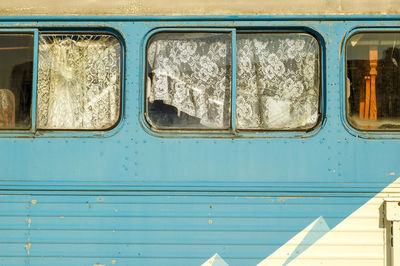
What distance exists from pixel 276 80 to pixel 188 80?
0.64 meters

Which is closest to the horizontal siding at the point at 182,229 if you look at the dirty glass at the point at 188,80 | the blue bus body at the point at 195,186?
the blue bus body at the point at 195,186

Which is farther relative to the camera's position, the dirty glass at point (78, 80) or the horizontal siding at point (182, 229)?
the dirty glass at point (78, 80)

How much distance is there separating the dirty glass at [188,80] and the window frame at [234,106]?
34mm

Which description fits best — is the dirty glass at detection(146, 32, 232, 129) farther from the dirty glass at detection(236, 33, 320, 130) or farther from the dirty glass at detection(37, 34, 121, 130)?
the dirty glass at detection(37, 34, 121, 130)

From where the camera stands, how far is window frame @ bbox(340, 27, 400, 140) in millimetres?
2643

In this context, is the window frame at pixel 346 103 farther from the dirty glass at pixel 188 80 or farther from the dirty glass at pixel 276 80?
the dirty glass at pixel 188 80

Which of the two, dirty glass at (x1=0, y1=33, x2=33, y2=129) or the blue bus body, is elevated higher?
dirty glass at (x1=0, y1=33, x2=33, y2=129)

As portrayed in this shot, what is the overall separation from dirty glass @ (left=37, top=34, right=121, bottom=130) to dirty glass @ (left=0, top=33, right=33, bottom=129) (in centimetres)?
Answer: 9

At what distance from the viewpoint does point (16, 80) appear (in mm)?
2801

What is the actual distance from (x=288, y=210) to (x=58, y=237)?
1647 mm

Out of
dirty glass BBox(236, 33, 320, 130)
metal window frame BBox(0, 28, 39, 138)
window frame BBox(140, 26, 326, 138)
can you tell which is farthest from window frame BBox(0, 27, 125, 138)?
dirty glass BBox(236, 33, 320, 130)

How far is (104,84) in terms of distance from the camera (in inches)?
110

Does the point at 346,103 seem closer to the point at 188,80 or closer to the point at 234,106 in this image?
the point at 234,106

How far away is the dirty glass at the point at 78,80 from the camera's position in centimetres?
278
